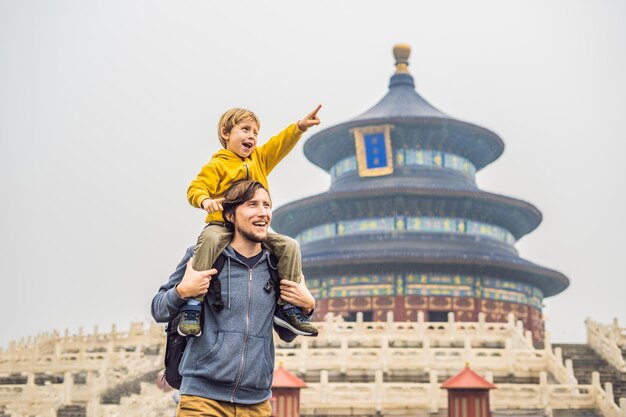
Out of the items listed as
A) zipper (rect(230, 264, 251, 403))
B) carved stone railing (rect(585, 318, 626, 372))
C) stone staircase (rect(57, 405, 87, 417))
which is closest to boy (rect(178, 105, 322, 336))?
zipper (rect(230, 264, 251, 403))

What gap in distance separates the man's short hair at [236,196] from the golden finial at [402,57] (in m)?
40.2

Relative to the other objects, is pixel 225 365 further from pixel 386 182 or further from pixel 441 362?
pixel 386 182

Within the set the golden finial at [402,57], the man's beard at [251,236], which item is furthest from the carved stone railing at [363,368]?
the golden finial at [402,57]

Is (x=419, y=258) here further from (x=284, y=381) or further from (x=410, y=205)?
(x=284, y=381)

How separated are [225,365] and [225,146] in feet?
4.28

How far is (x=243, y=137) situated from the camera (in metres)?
5.00

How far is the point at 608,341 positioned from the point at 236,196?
68.0 feet

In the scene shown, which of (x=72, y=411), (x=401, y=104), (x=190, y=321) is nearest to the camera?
(x=190, y=321)

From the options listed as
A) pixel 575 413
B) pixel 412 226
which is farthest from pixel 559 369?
pixel 412 226

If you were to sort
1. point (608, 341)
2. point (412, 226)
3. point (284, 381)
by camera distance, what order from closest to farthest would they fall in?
point (284, 381), point (608, 341), point (412, 226)

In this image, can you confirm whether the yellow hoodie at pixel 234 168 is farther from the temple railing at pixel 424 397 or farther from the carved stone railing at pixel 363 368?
the temple railing at pixel 424 397

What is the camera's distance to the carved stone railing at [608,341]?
22.8 m

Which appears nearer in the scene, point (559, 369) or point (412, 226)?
point (559, 369)

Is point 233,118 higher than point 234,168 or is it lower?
higher
